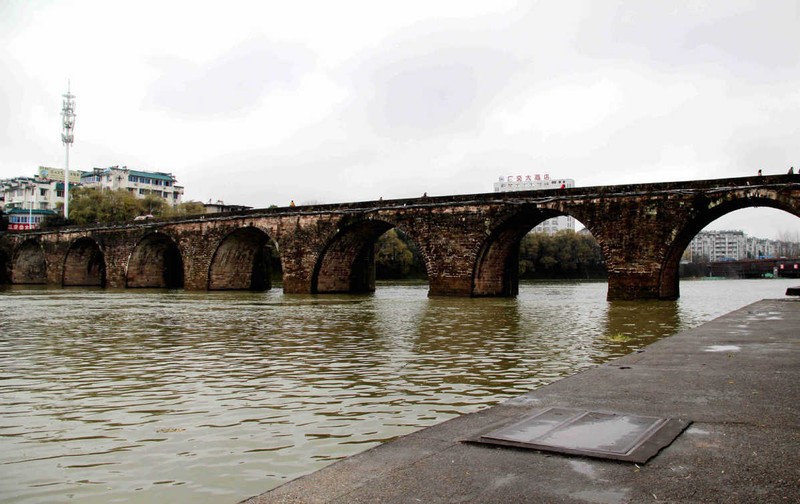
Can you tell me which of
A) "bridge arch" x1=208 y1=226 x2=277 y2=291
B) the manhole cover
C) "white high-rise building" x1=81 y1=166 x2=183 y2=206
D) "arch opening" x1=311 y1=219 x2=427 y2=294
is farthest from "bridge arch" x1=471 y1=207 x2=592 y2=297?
"white high-rise building" x1=81 y1=166 x2=183 y2=206

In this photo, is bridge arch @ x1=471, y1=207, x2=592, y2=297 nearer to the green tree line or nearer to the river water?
the river water

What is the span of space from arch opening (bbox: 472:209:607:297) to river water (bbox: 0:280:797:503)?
40.2 ft

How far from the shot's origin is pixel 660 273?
72.4 feet

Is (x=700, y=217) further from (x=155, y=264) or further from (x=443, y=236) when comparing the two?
(x=155, y=264)

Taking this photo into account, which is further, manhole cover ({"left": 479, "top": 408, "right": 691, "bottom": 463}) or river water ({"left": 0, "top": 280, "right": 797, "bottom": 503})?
river water ({"left": 0, "top": 280, "right": 797, "bottom": 503})

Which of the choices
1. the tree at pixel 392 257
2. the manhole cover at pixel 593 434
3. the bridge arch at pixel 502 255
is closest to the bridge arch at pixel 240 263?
the bridge arch at pixel 502 255

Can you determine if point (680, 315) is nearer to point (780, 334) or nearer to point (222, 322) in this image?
point (780, 334)

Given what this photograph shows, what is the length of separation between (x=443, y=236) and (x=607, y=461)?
23527mm

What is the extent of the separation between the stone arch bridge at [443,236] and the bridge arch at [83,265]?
1.71 metres

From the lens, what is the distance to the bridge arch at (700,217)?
20.2m

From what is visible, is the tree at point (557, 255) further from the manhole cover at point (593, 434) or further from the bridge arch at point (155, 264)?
the manhole cover at point (593, 434)

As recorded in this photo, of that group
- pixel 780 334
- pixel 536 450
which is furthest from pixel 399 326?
pixel 536 450

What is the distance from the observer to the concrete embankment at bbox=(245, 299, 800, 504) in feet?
9.11

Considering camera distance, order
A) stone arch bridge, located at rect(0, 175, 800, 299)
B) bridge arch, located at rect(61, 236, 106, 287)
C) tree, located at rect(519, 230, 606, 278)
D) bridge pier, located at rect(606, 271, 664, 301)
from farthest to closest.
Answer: tree, located at rect(519, 230, 606, 278), bridge arch, located at rect(61, 236, 106, 287), bridge pier, located at rect(606, 271, 664, 301), stone arch bridge, located at rect(0, 175, 800, 299)
